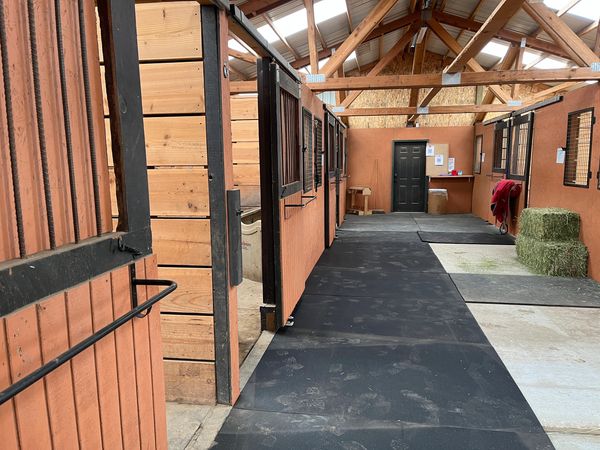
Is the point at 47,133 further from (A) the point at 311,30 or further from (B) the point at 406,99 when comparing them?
(B) the point at 406,99

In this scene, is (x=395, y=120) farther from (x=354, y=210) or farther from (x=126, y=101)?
(x=126, y=101)

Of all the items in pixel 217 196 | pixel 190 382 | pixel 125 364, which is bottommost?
pixel 190 382

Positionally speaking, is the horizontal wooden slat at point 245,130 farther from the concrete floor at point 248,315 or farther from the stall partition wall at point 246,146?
the concrete floor at point 248,315

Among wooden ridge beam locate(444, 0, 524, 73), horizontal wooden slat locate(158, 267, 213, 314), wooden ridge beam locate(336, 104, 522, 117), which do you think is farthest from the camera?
wooden ridge beam locate(336, 104, 522, 117)

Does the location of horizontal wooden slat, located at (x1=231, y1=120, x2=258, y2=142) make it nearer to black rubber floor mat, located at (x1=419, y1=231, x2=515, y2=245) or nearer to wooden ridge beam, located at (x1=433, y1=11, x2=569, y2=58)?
black rubber floor mat, located at (x1=419, y1=231, x2=515, y2=245)

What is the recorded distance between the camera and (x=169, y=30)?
1829 mm

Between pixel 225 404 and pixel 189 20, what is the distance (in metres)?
1.83

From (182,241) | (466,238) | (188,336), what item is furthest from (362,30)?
(188,336)

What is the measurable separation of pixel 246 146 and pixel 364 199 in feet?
19.4

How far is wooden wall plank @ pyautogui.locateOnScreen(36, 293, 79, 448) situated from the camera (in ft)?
2.69

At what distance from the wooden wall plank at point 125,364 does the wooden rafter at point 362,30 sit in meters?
4.45

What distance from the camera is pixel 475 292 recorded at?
3.87 meters

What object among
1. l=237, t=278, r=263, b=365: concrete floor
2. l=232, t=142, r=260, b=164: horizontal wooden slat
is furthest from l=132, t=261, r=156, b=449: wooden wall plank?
l=232, t=142, r=260, b=164: horizontal wooden slat

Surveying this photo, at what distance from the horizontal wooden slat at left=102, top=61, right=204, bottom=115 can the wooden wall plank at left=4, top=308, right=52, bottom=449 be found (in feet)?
4.28
